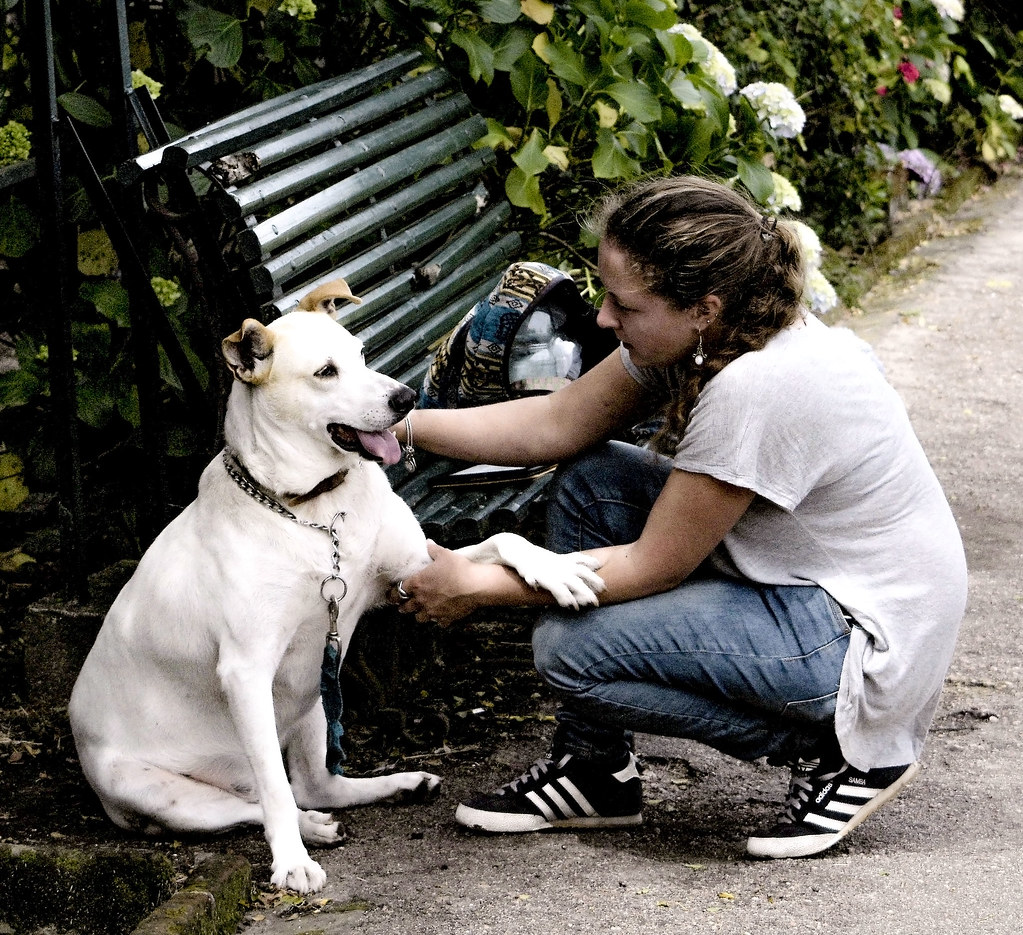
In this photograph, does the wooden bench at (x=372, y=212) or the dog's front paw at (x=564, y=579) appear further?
the wooden bench at (x=372, y=212)

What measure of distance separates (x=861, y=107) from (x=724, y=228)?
4.98 meters

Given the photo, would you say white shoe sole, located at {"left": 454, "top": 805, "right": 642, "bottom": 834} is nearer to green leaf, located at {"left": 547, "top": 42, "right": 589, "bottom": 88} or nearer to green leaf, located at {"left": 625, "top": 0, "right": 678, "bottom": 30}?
green leaf, located at {"left": 547, "top": 42, "right": 589, "bottom": 88}

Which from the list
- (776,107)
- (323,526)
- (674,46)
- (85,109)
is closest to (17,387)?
(85,109)

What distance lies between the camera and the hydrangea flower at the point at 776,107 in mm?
4676

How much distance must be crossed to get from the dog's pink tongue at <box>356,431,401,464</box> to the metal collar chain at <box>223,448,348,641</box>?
0.15 metres

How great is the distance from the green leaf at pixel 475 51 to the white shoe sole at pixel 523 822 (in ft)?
7.08

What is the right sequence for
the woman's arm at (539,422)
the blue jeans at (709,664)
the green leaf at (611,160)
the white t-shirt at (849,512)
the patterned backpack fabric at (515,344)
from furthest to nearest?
1. the green leaf at (611,160)
2. the patterned backpack fabric at (515,344)
3. the woman's arm at (539,422)
4. the blue jeans at (709,664)
5. the white t-shirt at (849,512)

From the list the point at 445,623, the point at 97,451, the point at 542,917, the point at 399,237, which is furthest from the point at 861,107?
the point at 542,917

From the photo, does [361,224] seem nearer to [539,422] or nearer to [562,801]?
[539,422]

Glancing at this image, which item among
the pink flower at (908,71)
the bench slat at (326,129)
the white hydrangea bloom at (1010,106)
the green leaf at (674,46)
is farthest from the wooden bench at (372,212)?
the white hydrangea bloom at (1010,106)

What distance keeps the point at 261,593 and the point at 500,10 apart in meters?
2.07

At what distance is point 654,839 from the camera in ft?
9.31

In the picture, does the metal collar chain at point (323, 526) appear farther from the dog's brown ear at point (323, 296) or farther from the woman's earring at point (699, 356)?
the woman's earring at point (699, 356)

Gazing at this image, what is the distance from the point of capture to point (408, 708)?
11.4 ft
